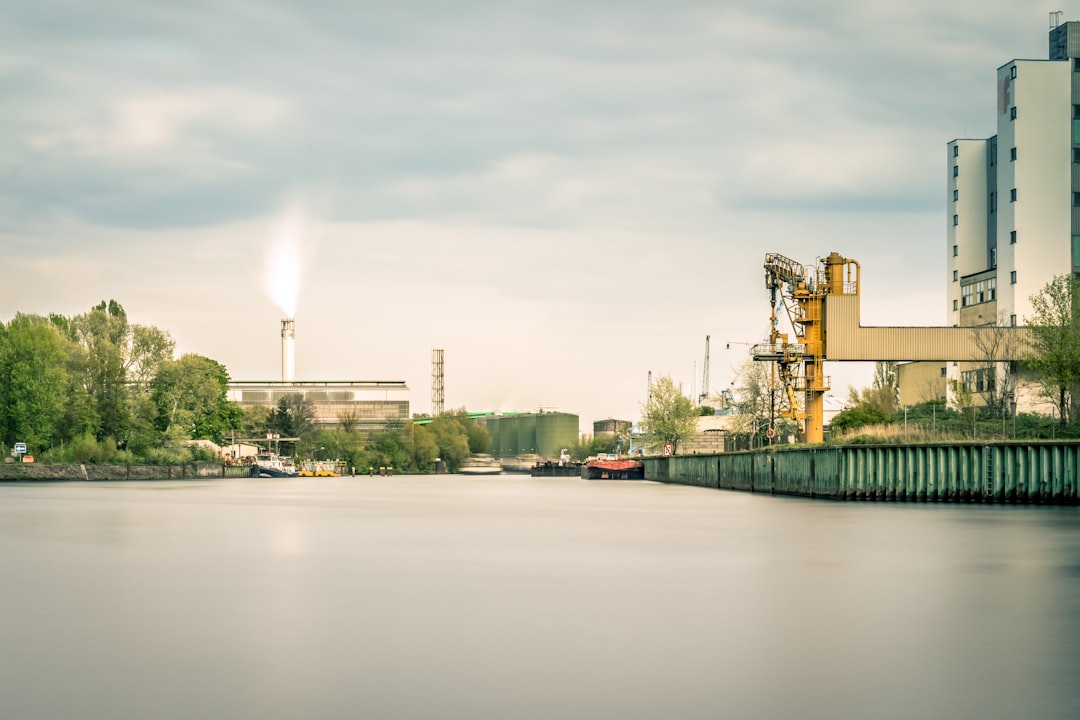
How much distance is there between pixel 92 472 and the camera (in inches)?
4567

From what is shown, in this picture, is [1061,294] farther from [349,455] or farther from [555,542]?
[349,455]

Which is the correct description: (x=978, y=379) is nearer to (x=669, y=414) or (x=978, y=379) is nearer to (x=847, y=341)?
(x=847, y=341)

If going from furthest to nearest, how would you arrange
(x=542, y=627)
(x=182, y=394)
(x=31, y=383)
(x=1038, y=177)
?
(x=182, y=394)
(x=31, y=383)
(x=1038, y=177)
(x=542, y=627)

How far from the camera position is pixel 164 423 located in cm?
12350

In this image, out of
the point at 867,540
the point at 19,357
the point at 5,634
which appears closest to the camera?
the point at 5,634

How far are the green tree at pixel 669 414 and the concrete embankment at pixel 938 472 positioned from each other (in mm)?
80249

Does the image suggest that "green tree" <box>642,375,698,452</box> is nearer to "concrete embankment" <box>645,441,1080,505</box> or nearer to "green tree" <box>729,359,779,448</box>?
"green tree" <box>729,359,779,448</box>

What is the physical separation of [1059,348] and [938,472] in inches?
736

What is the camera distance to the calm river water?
1078cm

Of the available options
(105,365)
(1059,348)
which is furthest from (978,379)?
(105,365)

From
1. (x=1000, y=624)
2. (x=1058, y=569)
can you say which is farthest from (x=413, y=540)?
(x=1000, y=624)

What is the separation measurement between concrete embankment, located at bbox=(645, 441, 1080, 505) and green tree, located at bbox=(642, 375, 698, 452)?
8025 cm

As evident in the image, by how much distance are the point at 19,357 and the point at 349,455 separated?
273 ft

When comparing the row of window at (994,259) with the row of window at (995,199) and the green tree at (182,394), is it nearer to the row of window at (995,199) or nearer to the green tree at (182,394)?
the row of window at (995,199)
